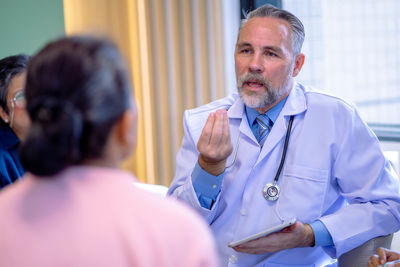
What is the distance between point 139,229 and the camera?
30.6 inches

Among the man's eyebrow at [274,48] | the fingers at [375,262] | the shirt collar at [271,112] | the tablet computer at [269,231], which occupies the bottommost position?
the fingers at [375,262]

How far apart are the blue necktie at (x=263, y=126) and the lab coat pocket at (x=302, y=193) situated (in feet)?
0.56

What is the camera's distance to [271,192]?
1857 mm

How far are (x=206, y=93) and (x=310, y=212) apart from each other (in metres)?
1.51

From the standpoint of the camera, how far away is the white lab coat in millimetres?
1837

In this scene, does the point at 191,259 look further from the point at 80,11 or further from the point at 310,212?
the point at 80,11

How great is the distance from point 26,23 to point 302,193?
77.5 inches

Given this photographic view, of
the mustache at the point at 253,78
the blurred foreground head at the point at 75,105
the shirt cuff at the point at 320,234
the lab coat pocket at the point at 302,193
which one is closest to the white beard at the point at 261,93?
the mustache at the point at 253,78

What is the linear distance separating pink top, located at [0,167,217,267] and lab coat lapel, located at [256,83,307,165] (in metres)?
1.13

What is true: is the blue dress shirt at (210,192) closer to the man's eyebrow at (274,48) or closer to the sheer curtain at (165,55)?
the man's eyebrow at (274,48)

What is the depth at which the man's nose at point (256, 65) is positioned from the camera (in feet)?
6.42

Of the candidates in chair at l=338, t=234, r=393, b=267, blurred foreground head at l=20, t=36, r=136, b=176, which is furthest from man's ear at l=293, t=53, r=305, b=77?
blurred foreground head at l=20, t=36, r=136, b=176

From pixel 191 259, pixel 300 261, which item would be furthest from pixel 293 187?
pixel 191 259

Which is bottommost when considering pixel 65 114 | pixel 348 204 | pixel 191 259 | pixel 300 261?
pixel 300 261
